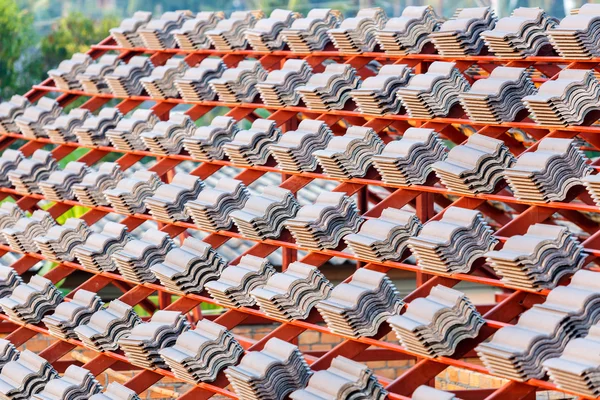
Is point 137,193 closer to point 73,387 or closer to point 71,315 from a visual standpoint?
point 71,315

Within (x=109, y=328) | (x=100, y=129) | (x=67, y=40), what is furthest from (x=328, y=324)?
(x=67, y=40)

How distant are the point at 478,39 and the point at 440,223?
6.14 feet

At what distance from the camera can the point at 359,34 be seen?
357 inches

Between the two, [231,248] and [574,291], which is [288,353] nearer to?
[574,291]

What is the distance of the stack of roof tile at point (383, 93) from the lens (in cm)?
816

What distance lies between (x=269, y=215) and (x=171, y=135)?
6.50 ft

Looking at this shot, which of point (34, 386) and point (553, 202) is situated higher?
point (553, 202)

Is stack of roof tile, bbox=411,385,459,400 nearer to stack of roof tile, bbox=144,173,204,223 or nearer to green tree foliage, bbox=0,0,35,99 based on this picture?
stack of roof tile, bbox=144,173,204,223

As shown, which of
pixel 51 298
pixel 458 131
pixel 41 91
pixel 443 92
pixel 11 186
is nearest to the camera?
pixel 443 92

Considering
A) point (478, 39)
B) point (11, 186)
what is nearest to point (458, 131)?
point (478, 39)

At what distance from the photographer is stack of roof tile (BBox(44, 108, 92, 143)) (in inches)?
430

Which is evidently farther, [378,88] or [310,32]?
[310,32]

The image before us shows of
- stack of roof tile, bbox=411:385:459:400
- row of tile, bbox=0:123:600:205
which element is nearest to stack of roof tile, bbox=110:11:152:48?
row of tile, bbox=0:123:600:205

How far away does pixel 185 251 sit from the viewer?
27.5 ft
